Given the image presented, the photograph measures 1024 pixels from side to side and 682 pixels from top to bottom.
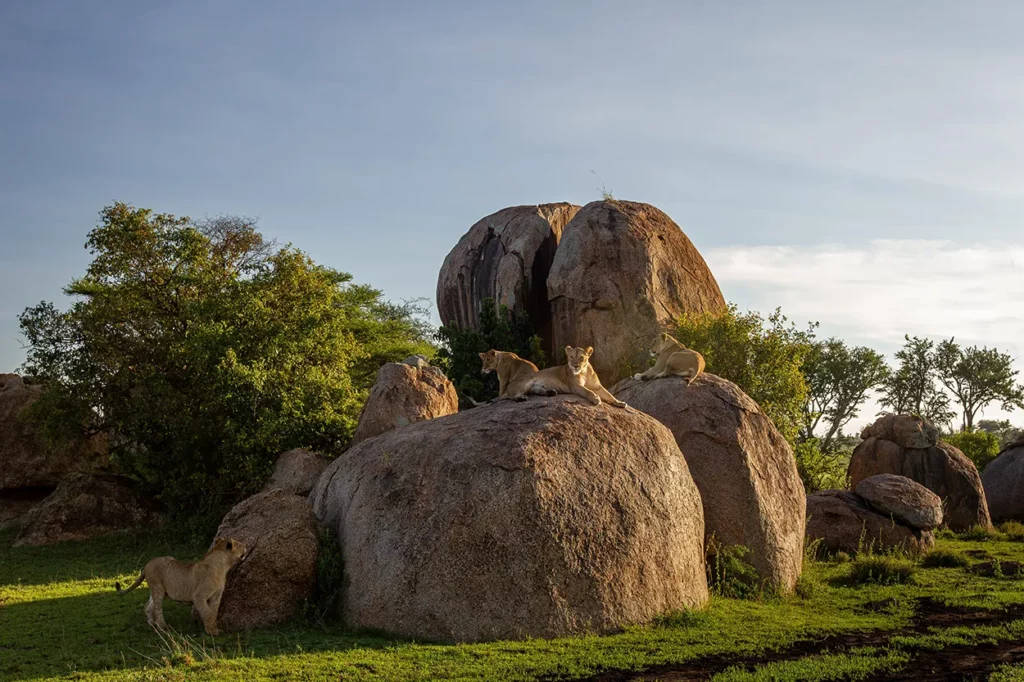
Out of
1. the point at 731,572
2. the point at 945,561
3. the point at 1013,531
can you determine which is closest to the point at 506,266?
the point at 1013,531

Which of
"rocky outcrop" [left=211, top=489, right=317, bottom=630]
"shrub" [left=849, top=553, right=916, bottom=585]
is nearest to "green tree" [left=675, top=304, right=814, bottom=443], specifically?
"shrub" [left=849, top=553, right=916, bottom=585]

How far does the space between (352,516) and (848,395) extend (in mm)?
34579

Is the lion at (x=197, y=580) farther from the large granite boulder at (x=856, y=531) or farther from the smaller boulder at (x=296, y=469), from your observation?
the large granite boulder at (x=856, y=531)

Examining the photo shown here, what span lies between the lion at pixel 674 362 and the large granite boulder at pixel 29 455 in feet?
59.4

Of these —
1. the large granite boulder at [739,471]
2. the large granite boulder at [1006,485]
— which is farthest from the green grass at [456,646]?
the large granite boulder at [1006,485]

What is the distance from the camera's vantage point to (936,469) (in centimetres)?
2586

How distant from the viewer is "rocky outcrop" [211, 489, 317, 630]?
12.8 metres

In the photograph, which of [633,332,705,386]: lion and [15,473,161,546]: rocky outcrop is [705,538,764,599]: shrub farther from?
[15,473,161,546]: rocky outcrop

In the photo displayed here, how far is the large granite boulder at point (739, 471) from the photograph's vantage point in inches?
599

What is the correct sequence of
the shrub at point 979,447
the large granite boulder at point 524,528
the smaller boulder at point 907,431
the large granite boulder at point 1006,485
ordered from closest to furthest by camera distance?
the large granite boulder at point 524,528 < the smaller boulder at point 907,431 < the large granite boulder at point 1006,485 < the shrub at point 979,447

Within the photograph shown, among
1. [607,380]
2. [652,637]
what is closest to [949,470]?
[607,380]

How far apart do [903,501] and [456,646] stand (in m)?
12.6

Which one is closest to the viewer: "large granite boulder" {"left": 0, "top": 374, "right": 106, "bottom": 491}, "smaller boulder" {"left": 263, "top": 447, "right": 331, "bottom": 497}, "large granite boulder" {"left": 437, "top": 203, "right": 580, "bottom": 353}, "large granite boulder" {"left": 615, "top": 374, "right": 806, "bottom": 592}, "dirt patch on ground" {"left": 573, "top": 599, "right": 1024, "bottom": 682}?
"dirt patch on ground" {"left": 573, "top": 599, "right": 1024, "bottom": 682}

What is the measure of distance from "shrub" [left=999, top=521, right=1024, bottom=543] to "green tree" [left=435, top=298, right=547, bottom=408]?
14752mm
